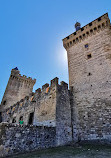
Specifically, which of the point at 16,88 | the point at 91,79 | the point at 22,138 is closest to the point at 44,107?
the point at 22,138

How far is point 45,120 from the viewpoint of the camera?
8.67 meters

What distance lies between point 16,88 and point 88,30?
21.2 meters

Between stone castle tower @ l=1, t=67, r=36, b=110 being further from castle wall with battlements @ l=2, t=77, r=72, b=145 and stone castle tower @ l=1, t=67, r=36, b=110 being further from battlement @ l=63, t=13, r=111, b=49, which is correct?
battlement @ l=63, t=13, r=111, b=49

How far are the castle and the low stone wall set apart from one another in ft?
0.15

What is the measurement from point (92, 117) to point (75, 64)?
6.67m

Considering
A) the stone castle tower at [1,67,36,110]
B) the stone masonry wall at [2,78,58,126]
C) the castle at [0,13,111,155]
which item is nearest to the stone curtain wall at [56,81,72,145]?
the castle at [0,13,111,155]

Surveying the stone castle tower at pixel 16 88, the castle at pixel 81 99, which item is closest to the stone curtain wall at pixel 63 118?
the castle at pixel 81 99

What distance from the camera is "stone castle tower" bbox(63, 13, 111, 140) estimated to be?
871 cm

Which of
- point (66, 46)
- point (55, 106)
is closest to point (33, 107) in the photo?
point (55, 106)

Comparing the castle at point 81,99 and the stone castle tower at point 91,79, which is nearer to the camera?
the castle at point 81,99

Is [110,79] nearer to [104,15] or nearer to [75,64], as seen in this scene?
[75,64]

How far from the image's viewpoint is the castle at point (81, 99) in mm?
7854

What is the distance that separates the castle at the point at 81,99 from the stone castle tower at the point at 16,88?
45.6 ft

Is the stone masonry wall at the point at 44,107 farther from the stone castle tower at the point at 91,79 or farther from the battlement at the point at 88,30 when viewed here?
the battlement at the point at 88,30
